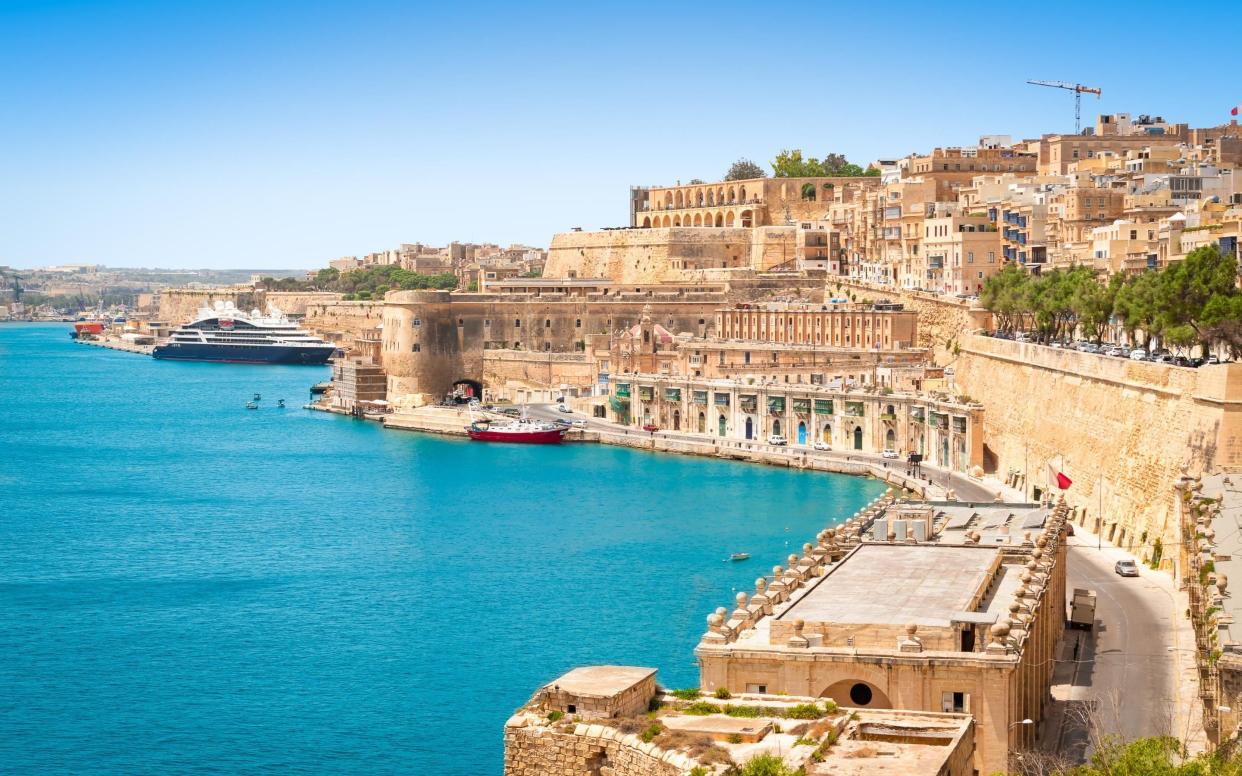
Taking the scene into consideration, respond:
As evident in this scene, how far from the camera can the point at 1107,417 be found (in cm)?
3020

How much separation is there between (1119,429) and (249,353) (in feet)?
247

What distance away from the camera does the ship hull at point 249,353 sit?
3792 inches

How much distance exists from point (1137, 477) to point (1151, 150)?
31000 mm

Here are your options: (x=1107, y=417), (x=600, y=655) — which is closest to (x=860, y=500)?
(x=1107, y=417)

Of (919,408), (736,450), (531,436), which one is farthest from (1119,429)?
(531,436)

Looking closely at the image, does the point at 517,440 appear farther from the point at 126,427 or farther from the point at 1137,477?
the point at 1137,477

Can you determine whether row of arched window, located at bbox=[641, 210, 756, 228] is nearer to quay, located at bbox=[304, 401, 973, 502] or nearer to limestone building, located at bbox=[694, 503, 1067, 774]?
quay, located at bbox=[304, 401, 973, 502]

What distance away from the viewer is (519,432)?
2066 inches

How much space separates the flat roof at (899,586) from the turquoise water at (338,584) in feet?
15.7

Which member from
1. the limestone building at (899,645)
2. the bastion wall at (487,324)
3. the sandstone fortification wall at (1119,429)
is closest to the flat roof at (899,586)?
the limestone building at (899,645)

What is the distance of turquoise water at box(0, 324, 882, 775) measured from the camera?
2036 centimetres

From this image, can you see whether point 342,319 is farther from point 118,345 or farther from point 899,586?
point 899,586

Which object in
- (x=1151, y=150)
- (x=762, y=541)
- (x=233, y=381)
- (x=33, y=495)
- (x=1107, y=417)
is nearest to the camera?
(x=1107, y=417)

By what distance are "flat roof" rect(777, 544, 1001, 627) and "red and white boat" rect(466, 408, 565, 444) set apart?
34.2 m
